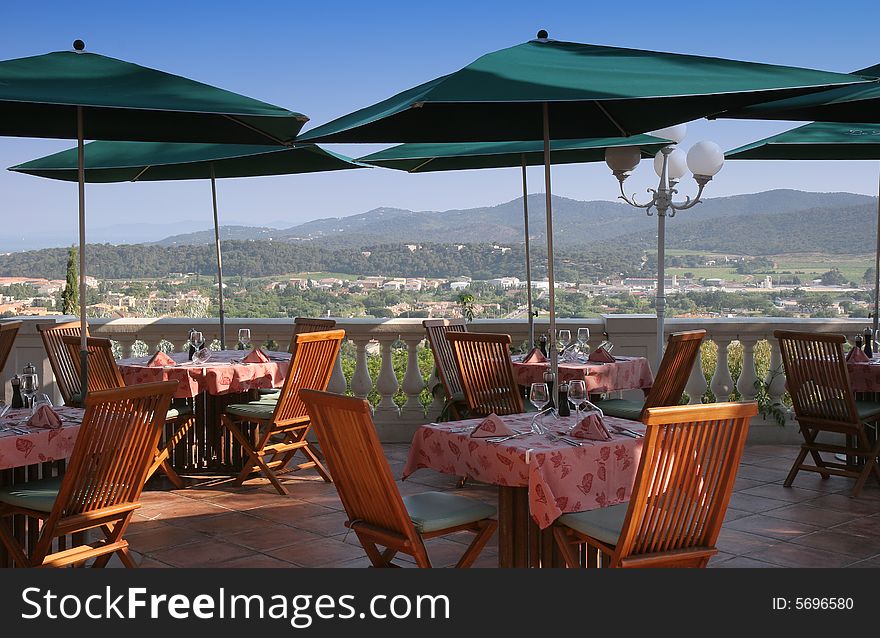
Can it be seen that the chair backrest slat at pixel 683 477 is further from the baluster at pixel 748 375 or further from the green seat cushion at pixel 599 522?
the baluster at pixel 748 375

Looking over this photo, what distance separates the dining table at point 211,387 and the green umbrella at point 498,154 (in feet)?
5.73

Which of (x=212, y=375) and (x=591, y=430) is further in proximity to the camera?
(x=212, y=375)

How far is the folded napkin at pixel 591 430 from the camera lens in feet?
13.5

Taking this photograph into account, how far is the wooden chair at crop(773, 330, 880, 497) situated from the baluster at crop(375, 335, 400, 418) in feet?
10.5

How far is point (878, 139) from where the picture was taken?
7.32m

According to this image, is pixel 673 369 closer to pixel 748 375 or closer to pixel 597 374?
pixel 597 374

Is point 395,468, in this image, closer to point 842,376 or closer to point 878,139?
point 842,376

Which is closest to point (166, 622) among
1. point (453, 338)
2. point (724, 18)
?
point (453, 338)

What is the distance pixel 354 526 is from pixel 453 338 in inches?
115

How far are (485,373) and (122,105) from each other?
3.24 m

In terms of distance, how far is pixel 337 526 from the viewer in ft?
19.2

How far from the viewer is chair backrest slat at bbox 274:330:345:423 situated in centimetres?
648

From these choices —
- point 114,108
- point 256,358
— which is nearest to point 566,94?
point 114,108

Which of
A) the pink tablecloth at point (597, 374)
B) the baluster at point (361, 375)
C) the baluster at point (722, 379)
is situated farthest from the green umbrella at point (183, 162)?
the baluster at point (722, 379)
